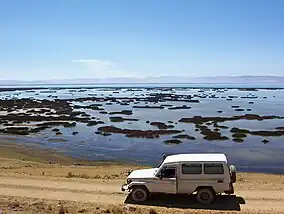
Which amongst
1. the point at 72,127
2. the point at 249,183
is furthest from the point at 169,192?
the point at 72,127

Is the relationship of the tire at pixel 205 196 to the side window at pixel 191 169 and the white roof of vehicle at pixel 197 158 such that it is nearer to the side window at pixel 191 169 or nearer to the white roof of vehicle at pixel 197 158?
the side window at pixel 191 169

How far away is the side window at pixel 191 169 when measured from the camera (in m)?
17.1

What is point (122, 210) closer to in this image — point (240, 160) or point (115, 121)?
point (240, 160)

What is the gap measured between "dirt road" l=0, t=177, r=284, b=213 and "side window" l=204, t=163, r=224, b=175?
160 cm

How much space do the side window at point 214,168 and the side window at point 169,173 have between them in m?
1.43

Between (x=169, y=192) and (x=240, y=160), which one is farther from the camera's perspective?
(x=240, y=160)

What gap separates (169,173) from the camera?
17453 millimetres

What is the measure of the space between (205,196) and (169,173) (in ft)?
6.30

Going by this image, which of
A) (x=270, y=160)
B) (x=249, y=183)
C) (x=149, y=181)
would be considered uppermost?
(x=149, y=181)

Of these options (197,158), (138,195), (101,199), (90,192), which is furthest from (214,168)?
(90,192)

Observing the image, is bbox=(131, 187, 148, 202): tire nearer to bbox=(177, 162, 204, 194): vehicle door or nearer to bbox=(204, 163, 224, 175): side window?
bbox=(177, 162, 204, 194): vehicle door

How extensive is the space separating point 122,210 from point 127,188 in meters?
1.96

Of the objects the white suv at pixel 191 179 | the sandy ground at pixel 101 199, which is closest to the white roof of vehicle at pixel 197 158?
the white suv at pixel 191 179

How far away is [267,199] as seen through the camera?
18453 mm
